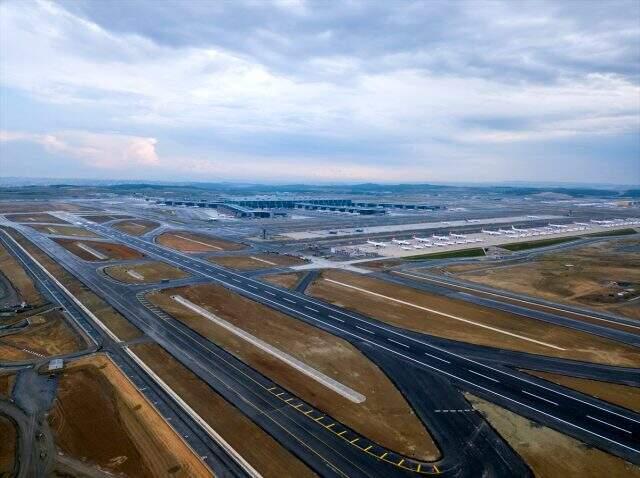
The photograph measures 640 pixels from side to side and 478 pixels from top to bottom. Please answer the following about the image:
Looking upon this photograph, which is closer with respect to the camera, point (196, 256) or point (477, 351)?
point (477, 351)

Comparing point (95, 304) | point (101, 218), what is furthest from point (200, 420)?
point (101, 218)

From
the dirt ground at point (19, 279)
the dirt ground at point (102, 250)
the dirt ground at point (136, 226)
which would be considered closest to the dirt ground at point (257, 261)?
the dirt ground at point (102, 250)

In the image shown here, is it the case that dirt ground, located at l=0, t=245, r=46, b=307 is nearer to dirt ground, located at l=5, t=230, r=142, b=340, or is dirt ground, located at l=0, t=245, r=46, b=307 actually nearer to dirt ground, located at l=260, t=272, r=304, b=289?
dirt ground, located at l=5, t=230, r=142, b=340

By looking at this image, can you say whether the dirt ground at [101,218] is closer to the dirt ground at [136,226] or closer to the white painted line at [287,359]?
the dirt ground at [136,226]

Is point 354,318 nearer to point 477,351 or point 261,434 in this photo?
point 477,351

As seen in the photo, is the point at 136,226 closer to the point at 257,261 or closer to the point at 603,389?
the point at 257,261

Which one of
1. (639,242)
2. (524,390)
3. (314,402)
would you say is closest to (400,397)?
(314,402)
